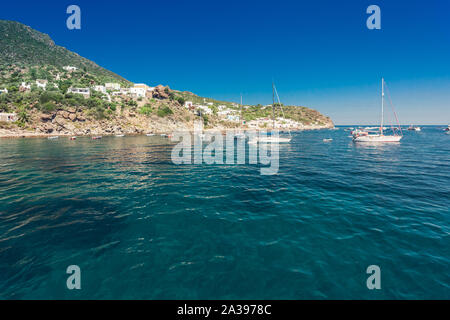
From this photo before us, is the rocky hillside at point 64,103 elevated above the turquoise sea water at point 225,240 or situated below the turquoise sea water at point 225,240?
above

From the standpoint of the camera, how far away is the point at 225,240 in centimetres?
774

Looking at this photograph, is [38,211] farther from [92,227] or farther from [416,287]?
[416,287]

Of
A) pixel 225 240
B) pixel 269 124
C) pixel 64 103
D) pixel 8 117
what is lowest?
pixel 225 240

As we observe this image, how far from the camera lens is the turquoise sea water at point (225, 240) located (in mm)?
5477

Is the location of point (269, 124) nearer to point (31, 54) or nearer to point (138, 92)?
point (138, 92)

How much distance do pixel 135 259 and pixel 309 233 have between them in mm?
7164

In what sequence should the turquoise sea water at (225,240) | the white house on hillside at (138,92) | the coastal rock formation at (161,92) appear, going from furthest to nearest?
the white house on hillside at (138,92), the coastal rock formation at (161,92), the turquoise sea water at (225,240)

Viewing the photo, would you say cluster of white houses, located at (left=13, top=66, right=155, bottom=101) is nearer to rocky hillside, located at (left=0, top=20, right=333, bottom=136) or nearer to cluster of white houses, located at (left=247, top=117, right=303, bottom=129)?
rocky hillside, located at (left=0, top=20, right=333, bottom=136)

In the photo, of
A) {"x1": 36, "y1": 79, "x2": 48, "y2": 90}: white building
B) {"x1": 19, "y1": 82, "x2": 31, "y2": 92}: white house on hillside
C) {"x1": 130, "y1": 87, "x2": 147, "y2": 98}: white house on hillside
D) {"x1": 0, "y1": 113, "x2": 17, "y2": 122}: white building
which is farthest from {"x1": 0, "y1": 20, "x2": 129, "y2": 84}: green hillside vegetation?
{"x1": 0, "y1": 113, "x2": 17, "y2": 122}: white building

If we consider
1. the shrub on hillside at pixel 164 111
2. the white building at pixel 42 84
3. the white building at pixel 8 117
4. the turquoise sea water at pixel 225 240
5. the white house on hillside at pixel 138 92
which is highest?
the white house on hillside at pixel 138 92

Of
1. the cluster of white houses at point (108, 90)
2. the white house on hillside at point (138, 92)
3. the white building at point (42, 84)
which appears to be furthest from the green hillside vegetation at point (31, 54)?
the white house on hillside at point (138, 92)

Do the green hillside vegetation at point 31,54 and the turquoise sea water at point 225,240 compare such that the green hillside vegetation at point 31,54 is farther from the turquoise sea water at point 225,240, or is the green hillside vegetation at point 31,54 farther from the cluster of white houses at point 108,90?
the turquoise sea water at point 225,240

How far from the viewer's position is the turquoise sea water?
5477mm

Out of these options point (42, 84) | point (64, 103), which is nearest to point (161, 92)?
point (64, 103)
